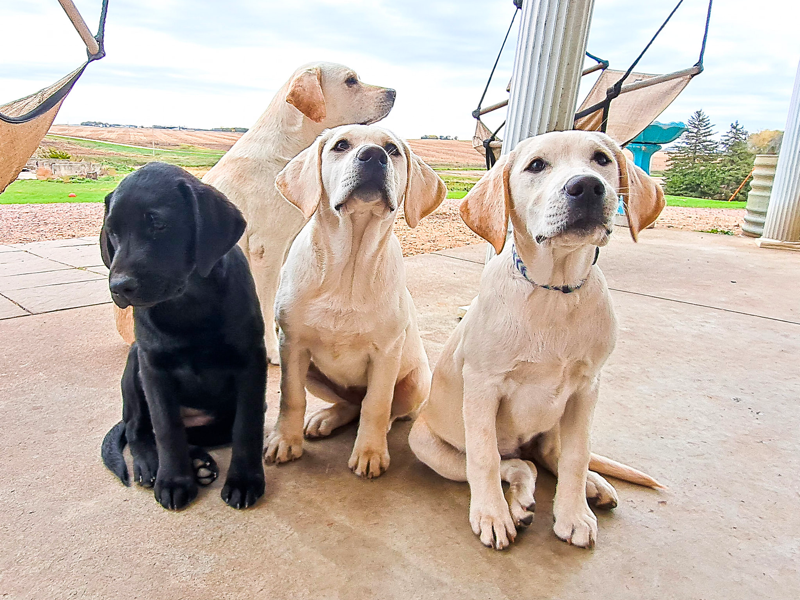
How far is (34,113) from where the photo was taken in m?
2.80

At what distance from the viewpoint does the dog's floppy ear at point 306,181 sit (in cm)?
185

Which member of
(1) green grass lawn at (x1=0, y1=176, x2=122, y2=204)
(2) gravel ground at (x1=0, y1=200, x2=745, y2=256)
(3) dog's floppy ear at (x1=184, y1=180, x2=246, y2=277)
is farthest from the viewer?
(1) green grass lawn at (x1=0, y1=176, x2=122, y2=204)

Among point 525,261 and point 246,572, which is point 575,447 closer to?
point 525,261

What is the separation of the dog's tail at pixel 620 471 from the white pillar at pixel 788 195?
7.37 meters

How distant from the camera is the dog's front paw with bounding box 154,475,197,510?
1.71 m

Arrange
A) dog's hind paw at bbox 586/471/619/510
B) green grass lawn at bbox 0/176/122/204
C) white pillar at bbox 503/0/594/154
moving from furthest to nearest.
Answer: green grass lawn at bbox 0/176/122/204
white pillar at bbox 503/0/594/154
dog's hind paw at bbox 586/471/619/510

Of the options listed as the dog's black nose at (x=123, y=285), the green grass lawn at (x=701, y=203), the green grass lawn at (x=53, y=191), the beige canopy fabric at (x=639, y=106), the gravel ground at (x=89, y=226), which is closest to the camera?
the dog's black nose at (x=123, y=285)

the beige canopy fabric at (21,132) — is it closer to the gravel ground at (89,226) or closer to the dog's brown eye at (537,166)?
the gravel ground at (89,226)

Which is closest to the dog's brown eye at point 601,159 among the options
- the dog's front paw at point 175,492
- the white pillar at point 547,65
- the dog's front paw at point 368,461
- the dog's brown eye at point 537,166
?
the dog's brown eye at point 537,166

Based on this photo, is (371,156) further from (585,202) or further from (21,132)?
(21,132)

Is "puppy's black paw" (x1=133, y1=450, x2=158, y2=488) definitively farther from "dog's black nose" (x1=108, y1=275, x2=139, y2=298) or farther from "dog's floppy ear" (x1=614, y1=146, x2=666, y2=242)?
"dog's floppy ear" (x1=614, y1=146, x2=666, y2=242)

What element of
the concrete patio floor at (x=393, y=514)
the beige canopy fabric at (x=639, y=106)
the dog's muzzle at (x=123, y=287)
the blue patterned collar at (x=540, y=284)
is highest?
the beige canopy fabric at (x=639, y=106)

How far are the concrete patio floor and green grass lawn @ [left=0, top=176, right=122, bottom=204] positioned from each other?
6915mm

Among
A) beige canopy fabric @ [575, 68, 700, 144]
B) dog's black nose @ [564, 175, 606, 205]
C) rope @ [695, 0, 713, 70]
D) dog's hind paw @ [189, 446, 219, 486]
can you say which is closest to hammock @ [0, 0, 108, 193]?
dog's hind paw @ [189, 446, 219, 486]
